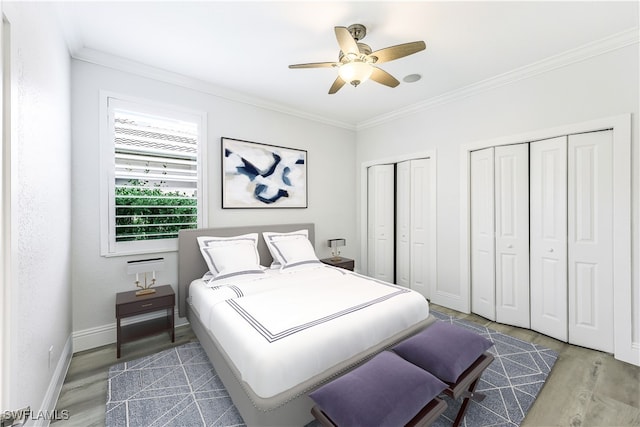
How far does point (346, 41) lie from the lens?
1.91m

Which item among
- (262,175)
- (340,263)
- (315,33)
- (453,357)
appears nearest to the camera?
(453,357)

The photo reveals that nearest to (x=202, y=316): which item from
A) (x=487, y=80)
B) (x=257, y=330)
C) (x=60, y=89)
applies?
(x=257, y=330)

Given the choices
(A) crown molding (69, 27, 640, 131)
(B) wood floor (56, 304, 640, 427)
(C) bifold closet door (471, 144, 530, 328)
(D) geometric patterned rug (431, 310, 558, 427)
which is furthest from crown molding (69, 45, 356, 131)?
(D) geometric patterned rug (431, 310, 558, 427)

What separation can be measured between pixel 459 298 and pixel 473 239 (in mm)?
786

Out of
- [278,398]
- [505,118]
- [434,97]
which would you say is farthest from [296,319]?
[434,97]

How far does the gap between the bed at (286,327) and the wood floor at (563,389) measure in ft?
2.41

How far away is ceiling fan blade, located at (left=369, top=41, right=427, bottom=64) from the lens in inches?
75.4

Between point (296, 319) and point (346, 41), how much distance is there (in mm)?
1971

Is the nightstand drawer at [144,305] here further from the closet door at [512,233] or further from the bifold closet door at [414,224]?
the closet door at [512,233]

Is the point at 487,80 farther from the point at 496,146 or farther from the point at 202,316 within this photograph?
the point at 202,316

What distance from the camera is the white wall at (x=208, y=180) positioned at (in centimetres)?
258

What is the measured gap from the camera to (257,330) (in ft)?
5.74

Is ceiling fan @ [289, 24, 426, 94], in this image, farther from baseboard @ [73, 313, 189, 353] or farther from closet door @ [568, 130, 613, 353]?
baseboard @ [73, 313, 189, 353]

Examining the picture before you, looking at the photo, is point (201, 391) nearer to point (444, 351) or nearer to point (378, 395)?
point (378, 395)
